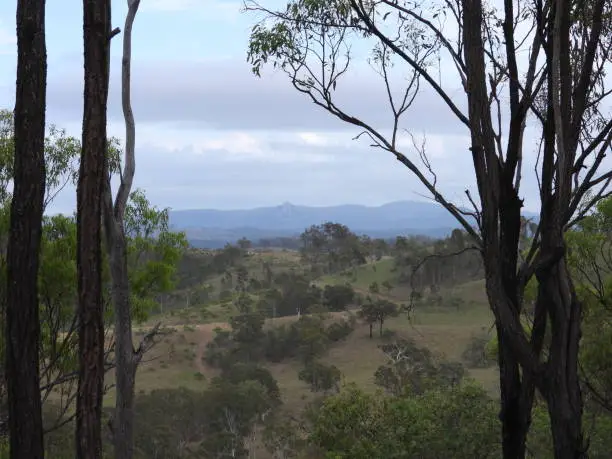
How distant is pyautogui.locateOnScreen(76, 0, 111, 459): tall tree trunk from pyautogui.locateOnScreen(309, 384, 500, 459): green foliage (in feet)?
24.7

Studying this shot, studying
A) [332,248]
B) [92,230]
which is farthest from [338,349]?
[92,230]

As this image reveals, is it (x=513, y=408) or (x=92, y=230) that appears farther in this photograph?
(x=92, y=230)

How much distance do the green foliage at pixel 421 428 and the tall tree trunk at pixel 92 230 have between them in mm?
7514

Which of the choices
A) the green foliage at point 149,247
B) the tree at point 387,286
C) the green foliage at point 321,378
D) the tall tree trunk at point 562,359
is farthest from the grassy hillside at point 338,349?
the tall tree trunk at point 562,359

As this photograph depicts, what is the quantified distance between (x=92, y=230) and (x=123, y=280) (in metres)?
3.43

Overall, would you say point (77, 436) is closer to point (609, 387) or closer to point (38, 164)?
point (38, 164)

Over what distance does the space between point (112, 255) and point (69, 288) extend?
3.14 m

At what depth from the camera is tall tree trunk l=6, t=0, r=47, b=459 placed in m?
5.36

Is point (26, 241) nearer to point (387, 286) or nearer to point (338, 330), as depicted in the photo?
point (338, 330)

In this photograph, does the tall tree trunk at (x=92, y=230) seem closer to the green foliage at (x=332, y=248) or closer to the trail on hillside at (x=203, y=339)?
the trail on hillside at (x=203, y=339)

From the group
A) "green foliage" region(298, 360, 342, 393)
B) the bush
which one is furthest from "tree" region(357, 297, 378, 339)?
the bush

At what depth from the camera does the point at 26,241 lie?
552 centimetres

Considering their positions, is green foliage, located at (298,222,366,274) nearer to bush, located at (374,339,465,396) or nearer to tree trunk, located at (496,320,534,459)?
bush, located at (374,339,465,396)

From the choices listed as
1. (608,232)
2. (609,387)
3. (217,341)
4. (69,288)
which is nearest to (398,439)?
(609,387)
